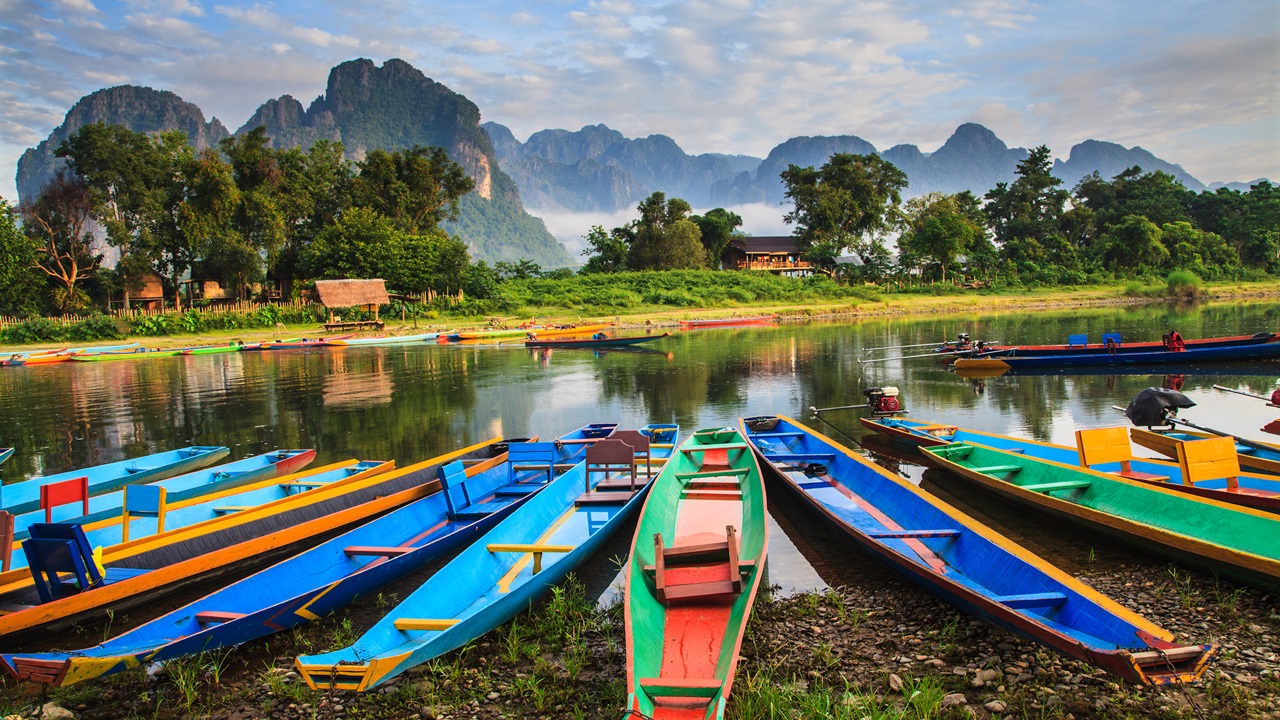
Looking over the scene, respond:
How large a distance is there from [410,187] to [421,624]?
63624mm

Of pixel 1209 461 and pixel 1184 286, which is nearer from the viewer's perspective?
pixel 1209 461

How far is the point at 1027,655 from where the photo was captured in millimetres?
5316

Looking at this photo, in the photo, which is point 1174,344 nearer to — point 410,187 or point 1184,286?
point 1184,286

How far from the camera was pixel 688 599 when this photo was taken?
552 centimetres

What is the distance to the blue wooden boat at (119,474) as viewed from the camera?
940 centimetres

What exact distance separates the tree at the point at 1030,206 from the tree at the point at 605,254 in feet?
126

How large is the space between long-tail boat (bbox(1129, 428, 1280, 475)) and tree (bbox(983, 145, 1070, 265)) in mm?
70920

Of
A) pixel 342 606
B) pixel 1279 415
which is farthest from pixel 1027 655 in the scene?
pixel 1279 415

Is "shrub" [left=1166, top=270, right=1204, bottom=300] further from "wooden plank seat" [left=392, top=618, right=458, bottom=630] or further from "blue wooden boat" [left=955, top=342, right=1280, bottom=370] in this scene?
"wooden plank seat" [left=392, top=618, right=458, bottom=630]

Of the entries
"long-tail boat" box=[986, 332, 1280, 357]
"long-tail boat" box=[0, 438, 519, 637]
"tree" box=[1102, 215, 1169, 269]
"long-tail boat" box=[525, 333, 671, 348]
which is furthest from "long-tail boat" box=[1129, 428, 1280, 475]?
"tree" box=[1102, 215, 1169, 269]

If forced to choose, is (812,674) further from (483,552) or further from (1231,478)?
(1231,478)

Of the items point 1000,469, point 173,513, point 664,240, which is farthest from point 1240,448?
point 664,240

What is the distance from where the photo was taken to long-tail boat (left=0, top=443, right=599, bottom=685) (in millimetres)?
4785

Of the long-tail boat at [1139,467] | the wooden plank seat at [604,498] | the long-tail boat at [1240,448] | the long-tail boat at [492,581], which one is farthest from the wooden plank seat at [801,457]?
the long-tail boat at [1240,448]
